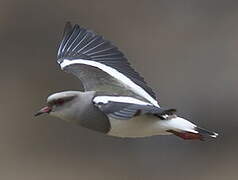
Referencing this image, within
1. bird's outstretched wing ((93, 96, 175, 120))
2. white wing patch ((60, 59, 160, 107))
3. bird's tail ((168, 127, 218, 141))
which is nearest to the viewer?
bird's outstretched wing ((93, 96, 175, 120))

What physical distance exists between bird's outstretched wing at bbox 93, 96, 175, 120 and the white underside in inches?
1.4

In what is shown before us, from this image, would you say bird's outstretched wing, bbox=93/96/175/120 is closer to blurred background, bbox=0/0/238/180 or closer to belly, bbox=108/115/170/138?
belly, bbox=108/115/170/138

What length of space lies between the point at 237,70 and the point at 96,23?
3.79 feet

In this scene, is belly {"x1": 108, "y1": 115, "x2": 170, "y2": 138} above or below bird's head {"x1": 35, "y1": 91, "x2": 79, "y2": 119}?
below

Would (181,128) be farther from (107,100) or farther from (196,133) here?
(107,100)

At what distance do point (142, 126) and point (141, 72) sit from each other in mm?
4080

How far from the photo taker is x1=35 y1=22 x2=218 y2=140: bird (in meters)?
3.34

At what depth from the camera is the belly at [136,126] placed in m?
3.39

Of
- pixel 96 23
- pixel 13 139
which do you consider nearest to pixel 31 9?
pixel 96 23

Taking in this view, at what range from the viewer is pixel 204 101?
743 cm

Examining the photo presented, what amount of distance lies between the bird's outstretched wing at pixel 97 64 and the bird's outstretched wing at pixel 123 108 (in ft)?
0.98

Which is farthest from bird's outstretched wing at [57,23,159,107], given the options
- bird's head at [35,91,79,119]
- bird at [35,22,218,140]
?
bird's head at [35,91,79,119]

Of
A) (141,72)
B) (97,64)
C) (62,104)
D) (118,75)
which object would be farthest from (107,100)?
(141,72)

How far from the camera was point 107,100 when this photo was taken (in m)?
3.35
